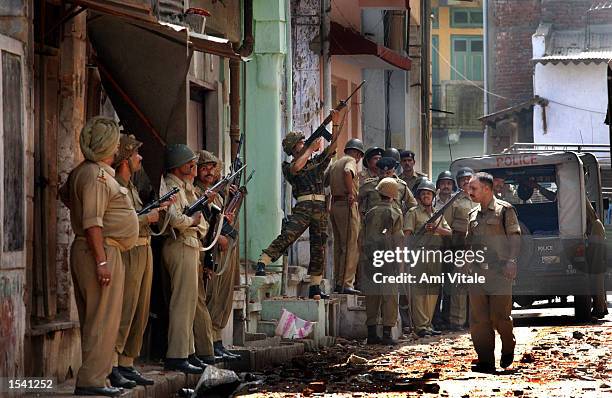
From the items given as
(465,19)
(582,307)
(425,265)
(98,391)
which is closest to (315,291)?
(425,265)

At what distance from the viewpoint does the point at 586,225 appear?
71.0ft

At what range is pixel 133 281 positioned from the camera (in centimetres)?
1138

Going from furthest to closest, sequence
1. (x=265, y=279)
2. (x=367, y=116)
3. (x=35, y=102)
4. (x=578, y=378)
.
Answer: (x=367, y=116) < (x=265, y=279) < (x=578, y=378) < (x=35, y=102)

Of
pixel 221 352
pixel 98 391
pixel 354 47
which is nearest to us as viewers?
pixel 98 391

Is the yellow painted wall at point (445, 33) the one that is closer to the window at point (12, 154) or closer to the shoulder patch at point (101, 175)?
the shoulder patch at point (101, 175)

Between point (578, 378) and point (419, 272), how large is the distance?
20.5ft

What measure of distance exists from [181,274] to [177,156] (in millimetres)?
964

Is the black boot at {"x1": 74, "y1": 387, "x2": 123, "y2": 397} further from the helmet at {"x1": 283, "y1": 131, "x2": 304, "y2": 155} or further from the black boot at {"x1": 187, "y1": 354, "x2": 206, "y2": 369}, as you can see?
the helmet at {"x1": 283, "y1": 131, "x2": 304, "y2": 155}

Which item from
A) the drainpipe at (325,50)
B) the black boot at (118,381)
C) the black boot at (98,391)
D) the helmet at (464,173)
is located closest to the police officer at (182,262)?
the black boot at (118,381)

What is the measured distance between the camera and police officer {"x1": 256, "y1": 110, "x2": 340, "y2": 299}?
17.6 m

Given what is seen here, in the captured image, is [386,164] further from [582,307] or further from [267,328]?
[582,307]

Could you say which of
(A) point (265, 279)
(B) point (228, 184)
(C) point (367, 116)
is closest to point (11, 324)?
(B) point (228, 184)

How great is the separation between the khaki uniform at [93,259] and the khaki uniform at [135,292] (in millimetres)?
420

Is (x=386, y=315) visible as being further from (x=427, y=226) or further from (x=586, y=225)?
(x=586, y=225)
